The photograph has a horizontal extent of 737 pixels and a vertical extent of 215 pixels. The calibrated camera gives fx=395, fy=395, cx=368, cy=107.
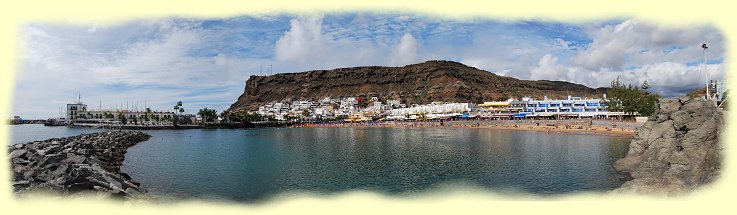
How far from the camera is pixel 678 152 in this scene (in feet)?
53.9

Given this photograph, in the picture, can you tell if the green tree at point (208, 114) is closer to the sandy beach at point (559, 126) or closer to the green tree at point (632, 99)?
the sandy beach at point (559, 126)

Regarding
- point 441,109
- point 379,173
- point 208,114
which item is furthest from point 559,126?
point 208,114

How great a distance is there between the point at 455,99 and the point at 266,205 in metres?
161

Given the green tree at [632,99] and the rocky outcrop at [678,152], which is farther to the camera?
the green tree at [632,99]

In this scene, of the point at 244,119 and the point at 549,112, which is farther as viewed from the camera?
the point at 244,119

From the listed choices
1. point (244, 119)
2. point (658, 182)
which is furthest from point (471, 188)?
point (244, 119)

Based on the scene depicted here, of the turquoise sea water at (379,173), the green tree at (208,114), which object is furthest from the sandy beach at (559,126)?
the green tree at (208,114)

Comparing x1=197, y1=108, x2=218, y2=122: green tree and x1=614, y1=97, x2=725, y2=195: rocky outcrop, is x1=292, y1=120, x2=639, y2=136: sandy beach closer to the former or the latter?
x1=614, y1=97, x2=725, y2=195: rocky outcrop

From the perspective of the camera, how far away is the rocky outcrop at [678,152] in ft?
45.1

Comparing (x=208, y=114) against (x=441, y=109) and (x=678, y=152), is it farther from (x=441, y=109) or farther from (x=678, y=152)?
(x=678, y=152)

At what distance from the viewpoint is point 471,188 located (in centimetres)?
1830

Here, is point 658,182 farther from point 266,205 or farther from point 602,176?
point 266,205

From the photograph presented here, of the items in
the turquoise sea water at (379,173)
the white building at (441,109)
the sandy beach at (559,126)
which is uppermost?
the white building at (441,109)

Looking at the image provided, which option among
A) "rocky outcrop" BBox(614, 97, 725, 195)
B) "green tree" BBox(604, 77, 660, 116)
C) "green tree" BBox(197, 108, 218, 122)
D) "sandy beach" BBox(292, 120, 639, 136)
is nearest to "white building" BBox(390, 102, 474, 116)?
"sandy beach" BBox(292, 120, 639, 136)
